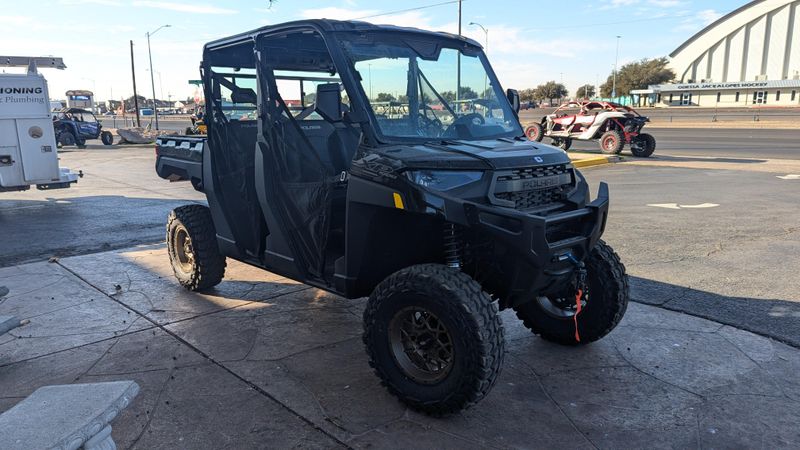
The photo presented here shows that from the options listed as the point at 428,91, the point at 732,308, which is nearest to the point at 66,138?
the point at 428,91

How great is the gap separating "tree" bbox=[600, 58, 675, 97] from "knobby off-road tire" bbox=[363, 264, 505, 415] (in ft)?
314

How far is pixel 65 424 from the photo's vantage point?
2.49 m

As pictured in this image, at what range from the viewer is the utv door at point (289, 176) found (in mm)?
4320

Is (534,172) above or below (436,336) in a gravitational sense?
above

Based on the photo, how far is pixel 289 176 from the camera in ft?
14.7

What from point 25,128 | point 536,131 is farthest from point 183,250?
point 536,131

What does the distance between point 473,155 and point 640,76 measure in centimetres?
9881

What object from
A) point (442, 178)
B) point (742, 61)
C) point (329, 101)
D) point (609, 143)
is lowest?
point (609, 143)

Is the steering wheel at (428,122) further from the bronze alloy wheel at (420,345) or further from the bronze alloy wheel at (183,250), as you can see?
the bronze alloy wheel at (183,250)

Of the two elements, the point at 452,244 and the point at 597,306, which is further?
Answer: the point at 597,306

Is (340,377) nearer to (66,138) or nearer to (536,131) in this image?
(536,131)

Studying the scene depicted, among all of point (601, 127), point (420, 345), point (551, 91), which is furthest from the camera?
point (551, 91)

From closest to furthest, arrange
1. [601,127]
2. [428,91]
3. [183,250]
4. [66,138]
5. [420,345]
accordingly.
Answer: [420,345] < [428,91] < [183,250] < [601,127] < [66,138]

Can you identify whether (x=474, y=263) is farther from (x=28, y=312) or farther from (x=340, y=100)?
(x=28, y=312)
